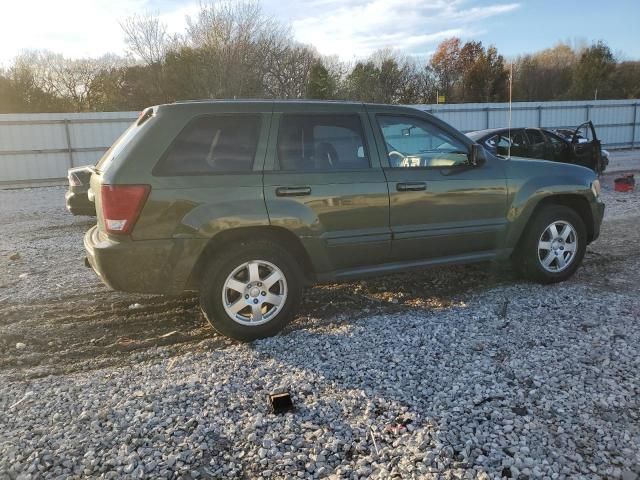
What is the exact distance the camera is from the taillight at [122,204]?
3.72 meters

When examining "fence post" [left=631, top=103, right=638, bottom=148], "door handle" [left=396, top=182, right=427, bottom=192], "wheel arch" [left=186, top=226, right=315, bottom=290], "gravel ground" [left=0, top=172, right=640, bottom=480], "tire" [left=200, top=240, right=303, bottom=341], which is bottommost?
"gravel ground" [left=0, top=172, right=640, bottom=480]

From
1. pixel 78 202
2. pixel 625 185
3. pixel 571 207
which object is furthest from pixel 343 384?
pixel 625 185

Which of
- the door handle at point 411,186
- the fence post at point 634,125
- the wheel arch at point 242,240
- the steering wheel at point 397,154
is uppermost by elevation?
the fence post at point 634,125

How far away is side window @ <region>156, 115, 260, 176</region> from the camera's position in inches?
153

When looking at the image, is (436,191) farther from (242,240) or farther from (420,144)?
(242,240)

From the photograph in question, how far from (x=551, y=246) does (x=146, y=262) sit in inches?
155

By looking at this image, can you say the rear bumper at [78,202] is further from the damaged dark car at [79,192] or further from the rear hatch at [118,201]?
the rear hatch at [118,201]

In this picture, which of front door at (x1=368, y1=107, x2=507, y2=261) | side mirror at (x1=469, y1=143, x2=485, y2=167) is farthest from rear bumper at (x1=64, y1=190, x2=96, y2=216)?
side mirror at (x1=469, y1=143, x2=485, y2=167)

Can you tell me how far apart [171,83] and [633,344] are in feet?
76.5

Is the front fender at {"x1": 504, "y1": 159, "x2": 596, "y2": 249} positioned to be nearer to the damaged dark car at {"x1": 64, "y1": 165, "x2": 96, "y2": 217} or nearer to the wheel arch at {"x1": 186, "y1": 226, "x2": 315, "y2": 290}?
the wheel arch at {"x1": 186, "y1": 226, "x2": 315, "y2": 290}

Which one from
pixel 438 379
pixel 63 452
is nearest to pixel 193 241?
pixel 63 452

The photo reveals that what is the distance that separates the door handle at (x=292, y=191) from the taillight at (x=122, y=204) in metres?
0.98

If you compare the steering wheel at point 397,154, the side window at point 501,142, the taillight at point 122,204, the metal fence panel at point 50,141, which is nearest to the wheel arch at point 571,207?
the steering wheel at point 397,154

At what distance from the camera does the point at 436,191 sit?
468 centimetres
